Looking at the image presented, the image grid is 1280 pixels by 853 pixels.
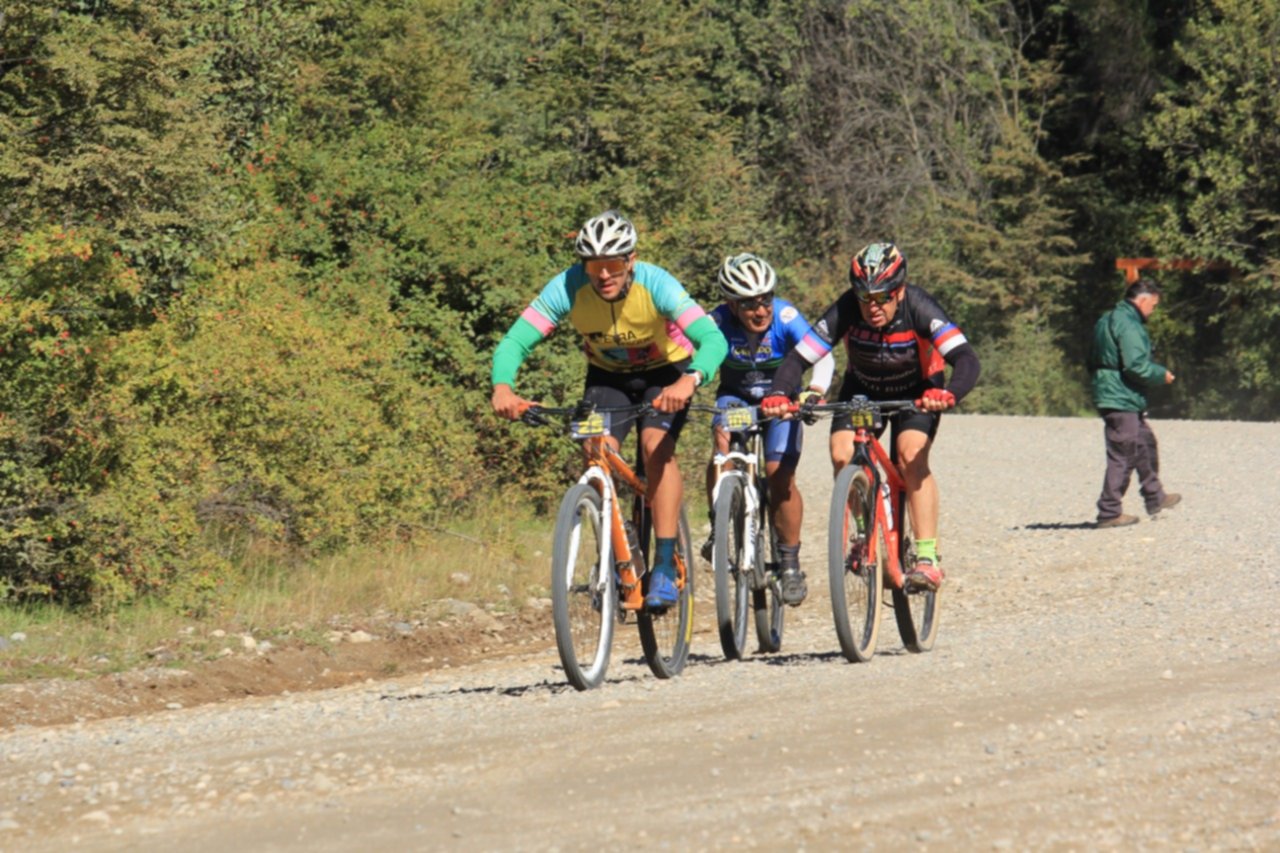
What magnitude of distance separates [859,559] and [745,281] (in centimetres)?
175

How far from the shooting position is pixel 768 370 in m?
11.0

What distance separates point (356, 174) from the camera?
18.6 meters

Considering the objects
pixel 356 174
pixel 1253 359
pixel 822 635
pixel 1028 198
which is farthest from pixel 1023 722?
pixel 1028 198

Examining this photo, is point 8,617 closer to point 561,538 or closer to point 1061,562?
point 561,538

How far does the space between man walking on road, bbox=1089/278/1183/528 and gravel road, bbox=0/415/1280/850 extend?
4.45m

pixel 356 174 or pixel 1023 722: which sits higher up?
pixel 356 174

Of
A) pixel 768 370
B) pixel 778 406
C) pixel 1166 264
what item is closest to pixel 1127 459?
pixel 768 370

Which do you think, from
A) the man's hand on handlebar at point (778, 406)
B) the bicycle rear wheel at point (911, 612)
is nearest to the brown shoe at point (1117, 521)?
the bicycle rear wheel at point (911, 612)

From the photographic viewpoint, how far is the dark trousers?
16.7m

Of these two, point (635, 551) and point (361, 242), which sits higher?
point (361, 242)

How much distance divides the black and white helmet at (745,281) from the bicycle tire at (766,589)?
113 centimetres

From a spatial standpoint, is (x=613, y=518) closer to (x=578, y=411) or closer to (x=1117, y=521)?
(x=578, y=411)

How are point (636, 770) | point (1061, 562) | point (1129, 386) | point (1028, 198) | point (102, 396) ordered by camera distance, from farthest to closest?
point (1028, 198) < point (1129, 386) < point (1061, 562) < point (102, 396) < point (636, 770)

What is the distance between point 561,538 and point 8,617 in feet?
18.2
